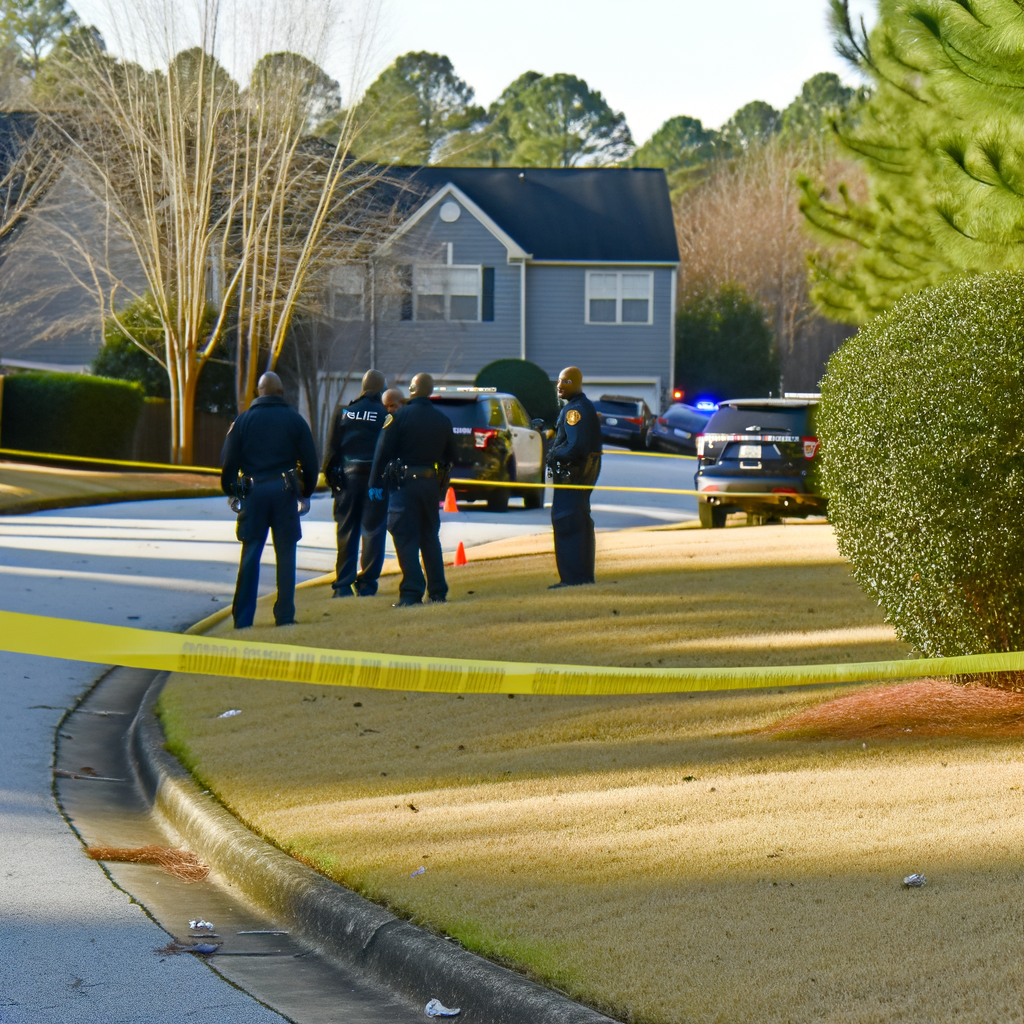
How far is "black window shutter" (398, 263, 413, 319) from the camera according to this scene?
125 feet

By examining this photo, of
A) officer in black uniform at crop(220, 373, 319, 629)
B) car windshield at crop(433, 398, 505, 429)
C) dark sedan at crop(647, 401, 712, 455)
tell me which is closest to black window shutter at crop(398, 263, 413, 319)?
dark sedan at crop(647, 401, 712, 455)

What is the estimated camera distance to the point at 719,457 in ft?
59.8

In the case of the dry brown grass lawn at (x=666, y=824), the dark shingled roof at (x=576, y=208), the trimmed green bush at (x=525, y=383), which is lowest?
the dry brown grass lawn at (x=666, y=824)

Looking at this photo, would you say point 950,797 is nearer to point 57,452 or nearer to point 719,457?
point 719,457

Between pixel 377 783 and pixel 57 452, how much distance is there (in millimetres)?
24740

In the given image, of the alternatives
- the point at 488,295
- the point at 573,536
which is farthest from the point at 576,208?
the point at 573,536

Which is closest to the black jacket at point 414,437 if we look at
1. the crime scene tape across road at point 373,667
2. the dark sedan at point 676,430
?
the crime scene tape across road at point 373,667

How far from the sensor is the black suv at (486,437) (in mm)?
22125

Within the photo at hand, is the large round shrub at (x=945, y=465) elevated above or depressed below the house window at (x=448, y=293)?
below

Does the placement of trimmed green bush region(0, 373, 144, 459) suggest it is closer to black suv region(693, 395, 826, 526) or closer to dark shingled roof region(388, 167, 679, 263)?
dark shingled roof region(388, 167, 679, 263)

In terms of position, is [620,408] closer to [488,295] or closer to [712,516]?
[488,295]

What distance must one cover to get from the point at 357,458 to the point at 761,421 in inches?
260

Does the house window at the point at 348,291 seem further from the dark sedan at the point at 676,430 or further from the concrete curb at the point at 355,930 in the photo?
the concrete curb at the point at 355,930

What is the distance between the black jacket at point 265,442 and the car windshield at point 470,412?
10.7 metres
